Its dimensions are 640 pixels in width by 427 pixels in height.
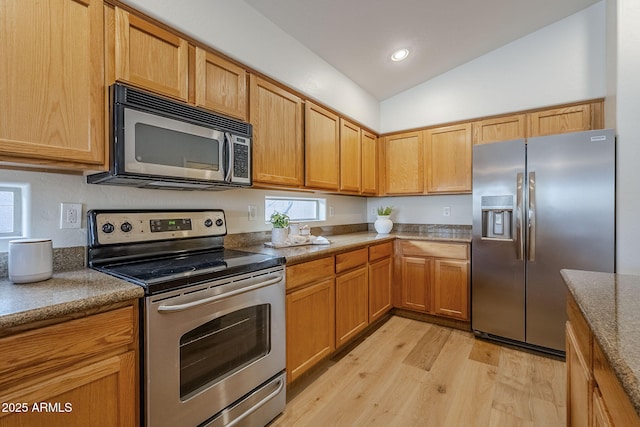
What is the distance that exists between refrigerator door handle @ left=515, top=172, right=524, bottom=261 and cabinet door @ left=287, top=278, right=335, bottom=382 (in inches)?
62.6

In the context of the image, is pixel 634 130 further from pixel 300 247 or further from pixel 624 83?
pixel 300 247

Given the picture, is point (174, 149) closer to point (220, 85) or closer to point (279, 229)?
point (220, 85)

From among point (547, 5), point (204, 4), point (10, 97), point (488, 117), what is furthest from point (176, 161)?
point (547, 5)

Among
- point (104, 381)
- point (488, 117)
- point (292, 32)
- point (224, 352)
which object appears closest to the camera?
point (104, 381)

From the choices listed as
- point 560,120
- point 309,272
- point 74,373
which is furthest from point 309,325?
point 560,120

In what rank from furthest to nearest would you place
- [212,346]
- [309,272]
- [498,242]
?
[498,242] < [309,272] < [212,346]

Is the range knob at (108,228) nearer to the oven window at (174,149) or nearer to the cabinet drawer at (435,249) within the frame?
the oven window at (174,149)

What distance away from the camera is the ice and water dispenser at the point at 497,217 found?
96.3 inches

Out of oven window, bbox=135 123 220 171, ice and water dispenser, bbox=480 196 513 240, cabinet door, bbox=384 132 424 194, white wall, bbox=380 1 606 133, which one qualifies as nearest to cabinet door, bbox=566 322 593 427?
ice and water dispenser, bbox=480 196 513 240

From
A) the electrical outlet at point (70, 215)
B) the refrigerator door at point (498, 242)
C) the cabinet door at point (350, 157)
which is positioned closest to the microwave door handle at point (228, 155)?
the electrical outlet at point (70, 215)

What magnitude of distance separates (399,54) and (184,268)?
264 centimetres

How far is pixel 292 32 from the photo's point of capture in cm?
222

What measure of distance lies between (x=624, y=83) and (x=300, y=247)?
8.63 feet

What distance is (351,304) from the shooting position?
93.4 inches
